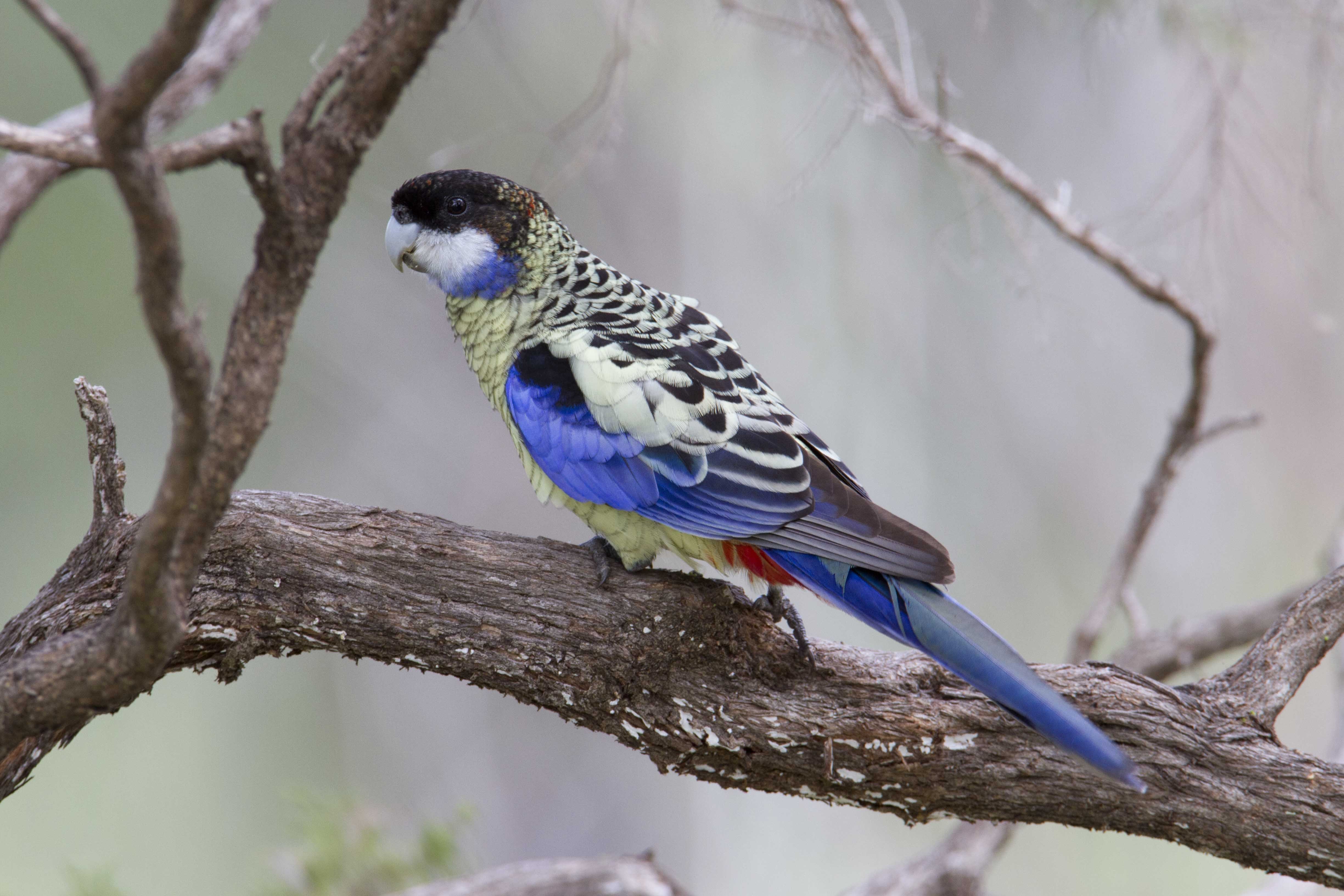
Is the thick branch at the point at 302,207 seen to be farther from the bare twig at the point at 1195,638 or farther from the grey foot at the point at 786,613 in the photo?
the bare twig at the point at 1195,638

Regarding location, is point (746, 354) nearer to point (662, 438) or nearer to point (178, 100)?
point (178, 100)

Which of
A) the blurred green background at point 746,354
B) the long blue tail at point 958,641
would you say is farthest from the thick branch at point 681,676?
the blurred green background at point 746,354

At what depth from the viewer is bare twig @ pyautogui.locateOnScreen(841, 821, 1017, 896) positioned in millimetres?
2834

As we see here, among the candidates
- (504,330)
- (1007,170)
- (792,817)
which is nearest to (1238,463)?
(792,817)

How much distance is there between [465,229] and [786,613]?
122cm

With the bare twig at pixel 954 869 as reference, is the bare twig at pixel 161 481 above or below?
above

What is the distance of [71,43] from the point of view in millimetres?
979

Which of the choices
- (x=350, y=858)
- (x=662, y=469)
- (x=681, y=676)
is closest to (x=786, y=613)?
(x=681, y=676)

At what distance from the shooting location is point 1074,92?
5.67 metres

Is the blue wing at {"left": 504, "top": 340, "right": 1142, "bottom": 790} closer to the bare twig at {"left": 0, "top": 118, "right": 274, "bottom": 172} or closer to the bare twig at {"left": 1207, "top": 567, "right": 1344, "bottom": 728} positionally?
the bare twig at {"left": 1207, "top": 567, "right": 1344, "bottom": 728}

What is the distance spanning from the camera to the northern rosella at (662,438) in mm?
1922

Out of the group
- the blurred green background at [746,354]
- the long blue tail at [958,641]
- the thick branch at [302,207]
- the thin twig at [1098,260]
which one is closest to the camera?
the thick branch at [302,207]

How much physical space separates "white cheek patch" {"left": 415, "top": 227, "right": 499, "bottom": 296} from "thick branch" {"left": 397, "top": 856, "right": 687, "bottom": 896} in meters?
1.37

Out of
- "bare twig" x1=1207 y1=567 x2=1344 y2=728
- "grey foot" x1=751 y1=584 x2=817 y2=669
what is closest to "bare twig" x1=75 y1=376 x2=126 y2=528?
"grey foot" x1=751 y1=584 x2=817 y2=669
